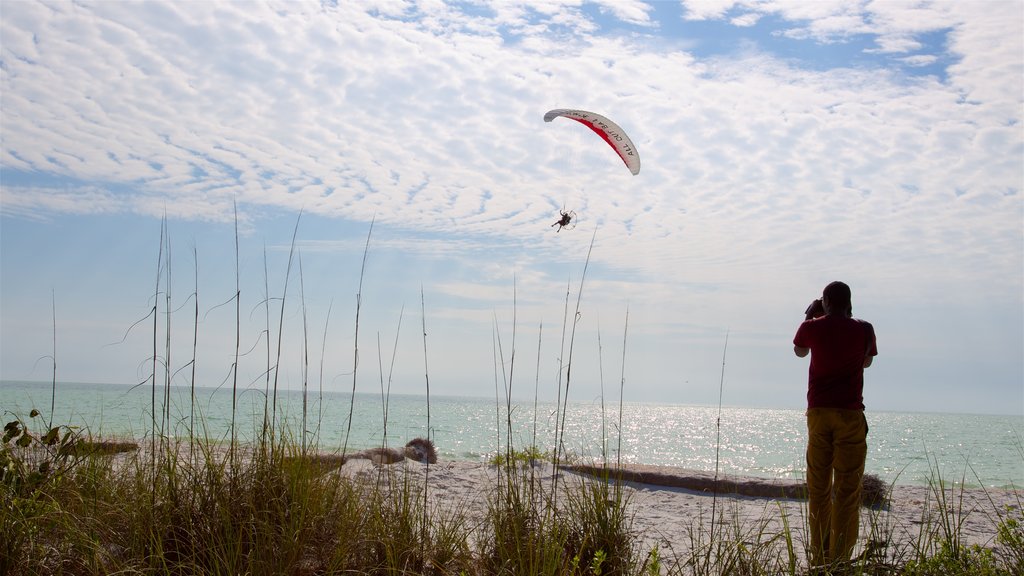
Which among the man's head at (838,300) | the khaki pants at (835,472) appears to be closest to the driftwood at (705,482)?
A: the khaki pants at (835,472)

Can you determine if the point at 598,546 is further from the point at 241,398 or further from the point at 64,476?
the point at 64,476

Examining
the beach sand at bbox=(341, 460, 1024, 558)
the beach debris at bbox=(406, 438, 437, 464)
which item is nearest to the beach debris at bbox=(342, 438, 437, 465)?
the beach debris at bbox=(406, 438, 437, 464)

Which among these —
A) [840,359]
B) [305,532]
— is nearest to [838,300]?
[840,359]

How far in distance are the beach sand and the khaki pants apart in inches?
15.5

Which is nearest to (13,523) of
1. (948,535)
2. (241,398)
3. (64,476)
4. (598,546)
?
(64,476)

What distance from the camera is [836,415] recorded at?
13.8 ft

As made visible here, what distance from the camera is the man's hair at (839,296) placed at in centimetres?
432

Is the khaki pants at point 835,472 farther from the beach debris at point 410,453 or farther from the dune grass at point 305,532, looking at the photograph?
the beach debris at point 410,453

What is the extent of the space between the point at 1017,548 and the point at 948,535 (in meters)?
0.42

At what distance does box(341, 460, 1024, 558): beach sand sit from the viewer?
493 cm

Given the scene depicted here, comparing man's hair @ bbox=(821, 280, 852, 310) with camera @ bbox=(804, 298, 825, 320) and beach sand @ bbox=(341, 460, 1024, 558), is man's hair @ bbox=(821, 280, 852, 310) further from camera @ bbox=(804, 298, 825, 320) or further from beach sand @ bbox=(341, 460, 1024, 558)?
beach sand @ bbox=(341, 460, 1024, 558)

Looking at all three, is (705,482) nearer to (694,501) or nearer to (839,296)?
(694,501)

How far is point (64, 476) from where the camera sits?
3.79 metres

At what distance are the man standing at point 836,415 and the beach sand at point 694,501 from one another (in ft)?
1.34
